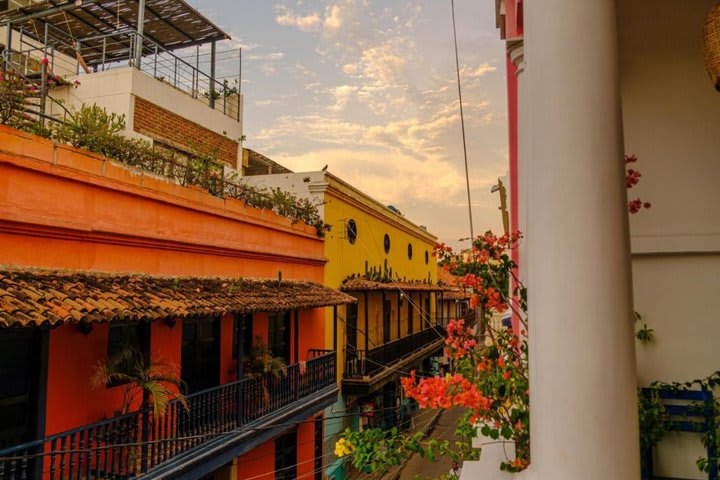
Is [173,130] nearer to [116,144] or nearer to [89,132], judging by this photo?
[116,144]

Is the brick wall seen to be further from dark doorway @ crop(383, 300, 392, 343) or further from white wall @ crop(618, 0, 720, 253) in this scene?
dark doorway @ crop(383, 300, 392, 343)

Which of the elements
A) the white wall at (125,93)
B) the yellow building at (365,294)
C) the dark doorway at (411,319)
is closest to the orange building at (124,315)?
the white wall at (125,93)

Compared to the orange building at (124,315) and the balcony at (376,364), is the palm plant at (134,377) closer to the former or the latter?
the orange building at (124,315)

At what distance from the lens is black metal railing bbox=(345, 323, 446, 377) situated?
17078 millimetres

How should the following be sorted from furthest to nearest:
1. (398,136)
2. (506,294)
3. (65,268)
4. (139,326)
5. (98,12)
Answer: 1. (398,136)
2. (98,12)
3. (139,326)
4. (65,268)
5. (506,294)

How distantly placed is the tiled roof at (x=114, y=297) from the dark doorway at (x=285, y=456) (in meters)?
4.71

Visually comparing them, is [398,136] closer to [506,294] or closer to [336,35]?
[336,35]

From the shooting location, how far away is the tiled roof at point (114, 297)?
5.52 meters

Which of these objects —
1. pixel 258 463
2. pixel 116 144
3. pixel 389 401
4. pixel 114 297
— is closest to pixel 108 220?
pixel 116 144

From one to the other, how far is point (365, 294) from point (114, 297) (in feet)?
42.5

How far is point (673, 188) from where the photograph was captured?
338cm

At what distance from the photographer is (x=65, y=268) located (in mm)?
7234

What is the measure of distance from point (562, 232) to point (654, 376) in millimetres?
1997

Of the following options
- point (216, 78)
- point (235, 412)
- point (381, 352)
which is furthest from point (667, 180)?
point (381, 352)
